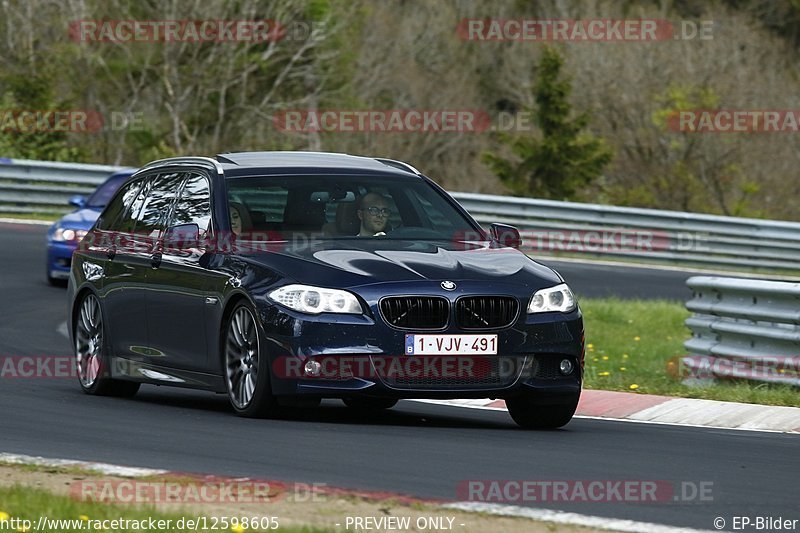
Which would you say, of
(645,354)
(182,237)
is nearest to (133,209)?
(182,237)

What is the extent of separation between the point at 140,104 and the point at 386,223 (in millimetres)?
29486

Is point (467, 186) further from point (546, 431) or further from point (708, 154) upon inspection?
point (546, 431)

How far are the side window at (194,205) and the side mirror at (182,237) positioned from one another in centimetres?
8

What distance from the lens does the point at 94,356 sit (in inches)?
456

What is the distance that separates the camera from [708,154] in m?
41.8

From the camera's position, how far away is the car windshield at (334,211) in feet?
32.9

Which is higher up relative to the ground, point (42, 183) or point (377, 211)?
point (377, 211)

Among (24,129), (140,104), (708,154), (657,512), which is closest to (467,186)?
(708,154)

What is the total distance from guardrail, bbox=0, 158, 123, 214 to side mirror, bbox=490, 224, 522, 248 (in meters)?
17.4

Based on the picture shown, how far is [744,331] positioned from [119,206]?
4.82 meters
